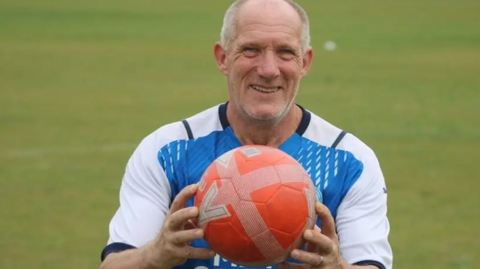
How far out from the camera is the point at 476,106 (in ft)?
83.8

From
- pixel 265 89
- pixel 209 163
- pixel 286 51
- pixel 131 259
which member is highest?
pixel 286 51

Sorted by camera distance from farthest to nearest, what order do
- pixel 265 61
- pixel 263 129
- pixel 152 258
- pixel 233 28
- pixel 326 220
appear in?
pixel 263 129 < pixel 233 28 < pixel 265 61 < pixel 152 258 < pixel 326 220

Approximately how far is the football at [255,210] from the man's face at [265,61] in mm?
634

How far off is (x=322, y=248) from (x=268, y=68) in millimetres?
1128

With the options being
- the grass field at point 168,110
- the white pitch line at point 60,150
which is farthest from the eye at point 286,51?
the white pitch line at point 60,150

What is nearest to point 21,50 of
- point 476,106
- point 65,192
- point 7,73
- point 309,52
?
point 7,73

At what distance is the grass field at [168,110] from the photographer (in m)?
14.3

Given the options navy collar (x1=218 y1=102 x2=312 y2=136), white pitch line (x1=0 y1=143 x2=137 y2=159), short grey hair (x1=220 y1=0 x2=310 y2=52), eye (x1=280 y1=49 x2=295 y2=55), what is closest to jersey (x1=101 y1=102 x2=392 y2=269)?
navy collar (x1=218 y1=102 x2=312 y2=136)

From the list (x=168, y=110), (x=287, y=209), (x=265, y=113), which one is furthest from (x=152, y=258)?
(x=168, y=110)

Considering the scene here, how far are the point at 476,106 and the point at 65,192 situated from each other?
12.3 metres

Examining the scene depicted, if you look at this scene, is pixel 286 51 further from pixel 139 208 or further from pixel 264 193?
pixel 139 208

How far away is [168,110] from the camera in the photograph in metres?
24.5

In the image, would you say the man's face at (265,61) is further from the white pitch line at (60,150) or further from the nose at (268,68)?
the white pitch line at (60,150)

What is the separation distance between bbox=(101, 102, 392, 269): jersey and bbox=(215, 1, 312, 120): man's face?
37 centimetres
